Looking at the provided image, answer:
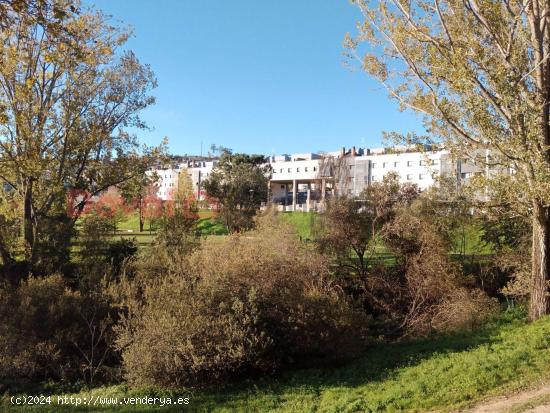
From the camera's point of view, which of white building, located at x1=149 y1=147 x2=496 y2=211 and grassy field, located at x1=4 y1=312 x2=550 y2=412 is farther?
white building, located at x1=149 y1=147 x2=496 y2=211

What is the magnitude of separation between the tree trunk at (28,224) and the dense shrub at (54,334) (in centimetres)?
432

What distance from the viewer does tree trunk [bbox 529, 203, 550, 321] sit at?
34.9 ft

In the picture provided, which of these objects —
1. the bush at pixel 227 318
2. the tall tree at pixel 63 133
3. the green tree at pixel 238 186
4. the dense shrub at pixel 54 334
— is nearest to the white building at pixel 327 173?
the green tree at pixel 238 186

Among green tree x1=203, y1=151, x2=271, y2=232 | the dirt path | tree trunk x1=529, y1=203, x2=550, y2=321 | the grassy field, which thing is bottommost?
the grassy field

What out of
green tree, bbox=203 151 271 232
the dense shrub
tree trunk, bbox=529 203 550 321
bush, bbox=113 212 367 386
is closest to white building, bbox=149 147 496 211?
green tree, bbox=203 151 271 232

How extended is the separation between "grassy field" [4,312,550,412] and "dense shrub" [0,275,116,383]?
154 centimetres

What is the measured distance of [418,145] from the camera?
1183 cm

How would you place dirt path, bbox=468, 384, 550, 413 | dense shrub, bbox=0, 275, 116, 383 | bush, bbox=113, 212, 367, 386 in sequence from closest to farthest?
dirt path, bbox=468, 384, 550, 413 < bush, bbox=113, 212, 367, 386 < dense shrub, bbox=0, 275, 116, 383

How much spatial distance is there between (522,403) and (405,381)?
2315 mm

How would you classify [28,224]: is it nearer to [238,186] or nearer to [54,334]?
[54,334]

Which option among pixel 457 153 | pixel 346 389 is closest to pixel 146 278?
pixel 346 389

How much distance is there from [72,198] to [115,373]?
12.5 meters

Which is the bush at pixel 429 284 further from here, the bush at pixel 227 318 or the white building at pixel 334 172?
the white building at pixel 334 172

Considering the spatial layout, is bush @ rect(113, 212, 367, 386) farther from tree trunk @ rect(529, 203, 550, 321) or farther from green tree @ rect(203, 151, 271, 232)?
green tree @ rect(203, 151, 271, 232)
